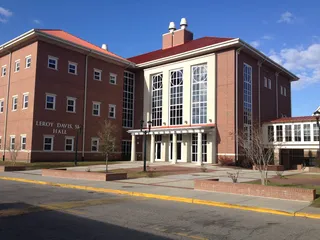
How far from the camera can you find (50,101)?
36.9 metres

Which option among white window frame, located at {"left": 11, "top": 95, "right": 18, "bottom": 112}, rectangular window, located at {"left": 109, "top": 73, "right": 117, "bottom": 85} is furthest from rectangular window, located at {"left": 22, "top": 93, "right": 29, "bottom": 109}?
rectangular window, located at {"left": 109, "top": 73, "right": 117, "bottom": 85}

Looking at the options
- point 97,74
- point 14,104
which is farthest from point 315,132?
point 14,104

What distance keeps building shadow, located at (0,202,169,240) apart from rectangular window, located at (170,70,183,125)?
32398 millimetres

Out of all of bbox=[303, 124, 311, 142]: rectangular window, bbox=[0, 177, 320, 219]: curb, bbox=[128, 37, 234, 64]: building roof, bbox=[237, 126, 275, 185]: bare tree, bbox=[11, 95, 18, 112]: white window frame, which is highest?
bbox=[128, 37, 234, 64]: building roof

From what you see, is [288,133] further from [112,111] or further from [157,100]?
[112,111]

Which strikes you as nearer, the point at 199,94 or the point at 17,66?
the point at 17,66

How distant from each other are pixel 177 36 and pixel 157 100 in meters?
13.6

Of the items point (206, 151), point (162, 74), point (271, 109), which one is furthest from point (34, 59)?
point (271, 109)

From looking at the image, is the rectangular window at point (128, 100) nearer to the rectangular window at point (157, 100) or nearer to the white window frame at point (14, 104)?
the rectangular window at point (157, 100)

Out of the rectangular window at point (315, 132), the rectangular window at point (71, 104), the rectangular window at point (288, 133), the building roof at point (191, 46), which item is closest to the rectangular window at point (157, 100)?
the building roof at point (191, 46)

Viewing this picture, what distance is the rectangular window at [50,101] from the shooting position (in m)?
36.6

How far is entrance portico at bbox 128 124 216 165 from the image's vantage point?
36406 millimetres

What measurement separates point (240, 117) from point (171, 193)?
964 inches

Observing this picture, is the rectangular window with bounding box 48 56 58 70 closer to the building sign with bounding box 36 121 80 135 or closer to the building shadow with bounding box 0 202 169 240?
the building sign with bounding box 36 121 80 135
